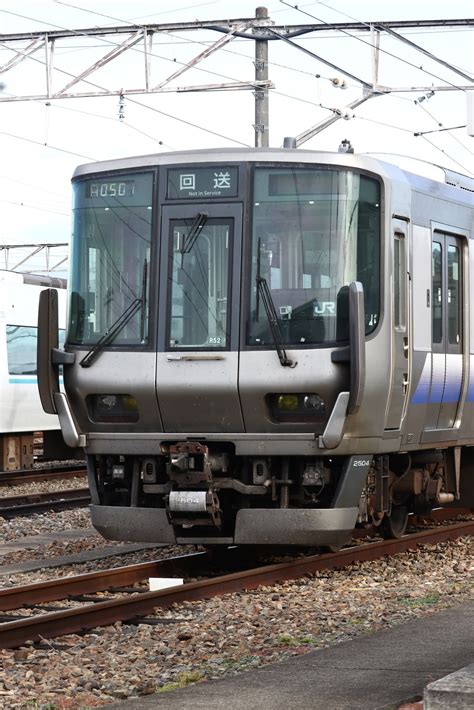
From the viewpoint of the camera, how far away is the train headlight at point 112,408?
11625 mm

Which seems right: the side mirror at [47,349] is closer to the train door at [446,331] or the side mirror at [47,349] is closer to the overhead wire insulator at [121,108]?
the train door at [446,331]

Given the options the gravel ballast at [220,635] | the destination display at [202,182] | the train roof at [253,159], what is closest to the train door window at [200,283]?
the destination display at [202,182]

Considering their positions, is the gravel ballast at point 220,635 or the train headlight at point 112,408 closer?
the gravel ballast at point 220,635

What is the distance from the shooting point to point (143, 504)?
11812 mm

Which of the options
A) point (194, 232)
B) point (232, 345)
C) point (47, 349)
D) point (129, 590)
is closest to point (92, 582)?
point (129, 590)

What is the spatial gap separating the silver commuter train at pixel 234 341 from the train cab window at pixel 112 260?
0.01 m

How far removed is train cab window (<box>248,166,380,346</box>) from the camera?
1122 centimetres

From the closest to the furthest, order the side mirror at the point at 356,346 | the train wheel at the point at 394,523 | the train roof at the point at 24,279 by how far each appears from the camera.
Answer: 1. the side mirror at the point at 356,346
2. the train wheel at the point at 394,523
3. the train roof at the point at 24,279

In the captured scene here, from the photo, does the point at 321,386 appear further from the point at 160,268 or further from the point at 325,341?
the point at 160,268

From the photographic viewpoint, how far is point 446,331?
13141 millimetres

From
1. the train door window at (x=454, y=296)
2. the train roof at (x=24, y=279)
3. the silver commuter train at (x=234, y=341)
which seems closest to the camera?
the silver commuter train at (x=234, y=341)

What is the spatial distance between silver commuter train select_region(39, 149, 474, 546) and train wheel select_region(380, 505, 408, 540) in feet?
5.27

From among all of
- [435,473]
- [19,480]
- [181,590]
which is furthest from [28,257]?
[181,590]

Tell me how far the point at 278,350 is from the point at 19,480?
13.0 m
